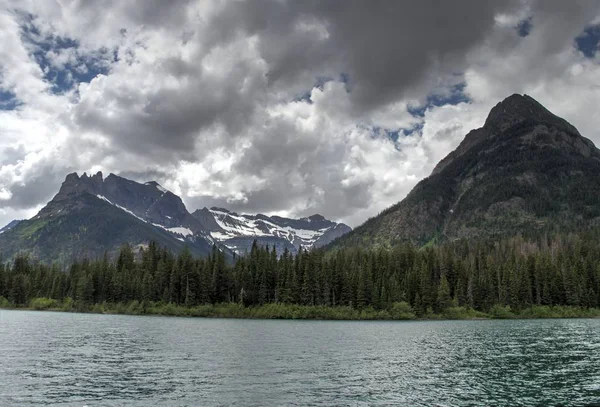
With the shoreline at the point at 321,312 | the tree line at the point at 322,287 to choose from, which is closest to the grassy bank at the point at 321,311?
the shoreline at the point at 321,312

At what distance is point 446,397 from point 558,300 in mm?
185740

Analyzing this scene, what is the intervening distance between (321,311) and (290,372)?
120 metres

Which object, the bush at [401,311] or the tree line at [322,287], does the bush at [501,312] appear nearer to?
the tree line at [322,287]

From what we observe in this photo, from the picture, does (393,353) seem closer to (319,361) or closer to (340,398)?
(319,361)

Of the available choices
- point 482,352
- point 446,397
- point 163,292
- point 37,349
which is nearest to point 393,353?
point 482,352

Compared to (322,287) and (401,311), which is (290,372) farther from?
(322,287)

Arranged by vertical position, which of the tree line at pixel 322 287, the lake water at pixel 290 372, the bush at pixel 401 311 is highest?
the tree line at pixel 322 287

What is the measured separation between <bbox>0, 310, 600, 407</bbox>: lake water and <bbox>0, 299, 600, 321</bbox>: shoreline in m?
88.2

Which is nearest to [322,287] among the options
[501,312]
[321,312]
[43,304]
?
[321,312]

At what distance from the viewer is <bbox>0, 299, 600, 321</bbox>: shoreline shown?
16625 centimetres

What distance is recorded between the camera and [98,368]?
49.8 m

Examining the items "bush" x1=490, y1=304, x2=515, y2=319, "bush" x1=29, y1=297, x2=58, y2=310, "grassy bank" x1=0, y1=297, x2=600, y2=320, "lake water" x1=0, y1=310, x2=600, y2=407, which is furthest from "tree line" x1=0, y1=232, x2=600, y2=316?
"lake water" x1=0, y1=310, x2=600, y2=407

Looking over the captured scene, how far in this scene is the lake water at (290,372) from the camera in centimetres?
3678

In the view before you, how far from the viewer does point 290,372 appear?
160 ft
